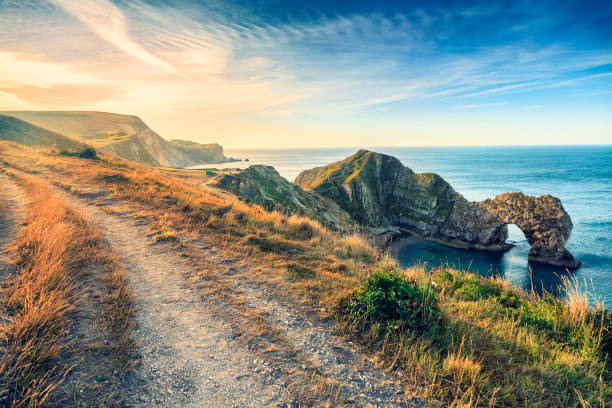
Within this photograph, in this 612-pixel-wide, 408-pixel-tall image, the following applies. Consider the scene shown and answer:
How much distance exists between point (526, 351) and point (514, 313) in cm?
170

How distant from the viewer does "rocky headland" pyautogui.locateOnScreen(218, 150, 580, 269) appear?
35334 mm

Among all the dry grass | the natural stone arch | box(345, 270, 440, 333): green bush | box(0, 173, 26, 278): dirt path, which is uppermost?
box(0, 173, 26, 278): dirt path

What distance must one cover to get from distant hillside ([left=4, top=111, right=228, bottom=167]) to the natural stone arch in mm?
113670

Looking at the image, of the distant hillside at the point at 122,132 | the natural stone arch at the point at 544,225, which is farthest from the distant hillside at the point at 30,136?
the natural stone arch at the point at 544,225

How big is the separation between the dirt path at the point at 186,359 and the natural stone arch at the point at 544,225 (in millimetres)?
47600

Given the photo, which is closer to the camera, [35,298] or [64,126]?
[35,298]

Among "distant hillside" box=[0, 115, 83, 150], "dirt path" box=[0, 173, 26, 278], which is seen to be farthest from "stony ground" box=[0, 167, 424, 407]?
"distant hillside" box=[0, 115, 83, 150]

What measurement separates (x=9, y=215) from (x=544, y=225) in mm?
52899

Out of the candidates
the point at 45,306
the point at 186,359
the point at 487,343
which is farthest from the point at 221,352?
the point at 487,343

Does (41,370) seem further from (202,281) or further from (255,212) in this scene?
(255,212)

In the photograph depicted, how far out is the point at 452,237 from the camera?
46.1 m

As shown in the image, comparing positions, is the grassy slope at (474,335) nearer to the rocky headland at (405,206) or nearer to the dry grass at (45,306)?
the dry grass at (45,306)

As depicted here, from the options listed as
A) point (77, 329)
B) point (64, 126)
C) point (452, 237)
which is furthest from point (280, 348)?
point (64, 126)

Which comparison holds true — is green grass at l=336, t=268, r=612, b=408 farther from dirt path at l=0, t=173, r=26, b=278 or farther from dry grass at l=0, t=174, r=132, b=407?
dirt path at l=0, t=173, r=26, b=278
